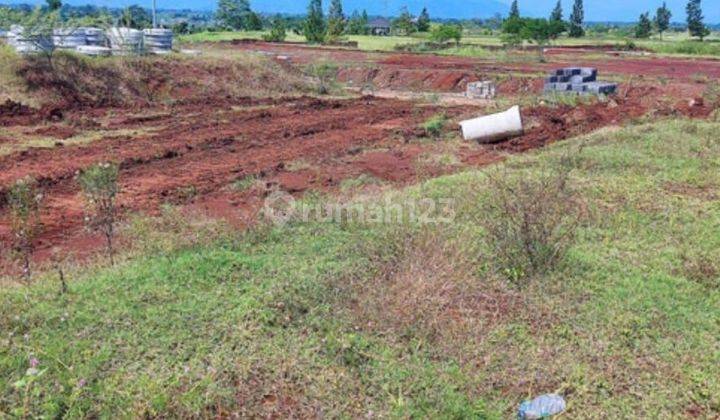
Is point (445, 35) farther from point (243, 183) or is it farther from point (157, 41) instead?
point (243, 183)

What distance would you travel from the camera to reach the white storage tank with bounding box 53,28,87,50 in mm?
16781

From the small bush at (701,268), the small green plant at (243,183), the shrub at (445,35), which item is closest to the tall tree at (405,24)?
the shrub at (445,35)

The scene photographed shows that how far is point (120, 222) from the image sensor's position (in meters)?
7.00

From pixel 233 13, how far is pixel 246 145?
6357 centimetres

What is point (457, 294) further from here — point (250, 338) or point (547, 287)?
point (250, 338)

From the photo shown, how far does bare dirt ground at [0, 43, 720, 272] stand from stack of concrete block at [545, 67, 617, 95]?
931 mm

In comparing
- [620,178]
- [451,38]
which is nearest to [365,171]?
[620,178]

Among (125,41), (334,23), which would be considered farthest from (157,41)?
(334,23)

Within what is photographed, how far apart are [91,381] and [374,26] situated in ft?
248

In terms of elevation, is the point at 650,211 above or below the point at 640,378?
above

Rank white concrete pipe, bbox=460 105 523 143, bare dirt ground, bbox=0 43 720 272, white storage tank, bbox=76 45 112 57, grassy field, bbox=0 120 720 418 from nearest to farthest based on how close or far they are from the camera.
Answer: grassy field, bbox=0 120 720 418
bare dirt ground, bbox=0 43 720 272
white concrete pipe, bbox=460 105 523 143
white storage tank, bbox=76 45 112 57

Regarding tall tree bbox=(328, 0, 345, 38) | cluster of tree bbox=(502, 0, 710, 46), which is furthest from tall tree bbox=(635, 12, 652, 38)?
tall tree bbox=(328, 0, 345, 38)

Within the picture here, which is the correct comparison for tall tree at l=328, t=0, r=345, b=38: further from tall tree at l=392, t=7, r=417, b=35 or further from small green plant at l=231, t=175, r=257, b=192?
small green plant at l=231, t=175, r=257, b=192

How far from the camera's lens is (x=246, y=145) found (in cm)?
1143
